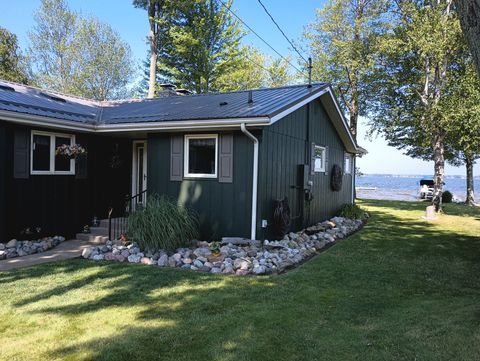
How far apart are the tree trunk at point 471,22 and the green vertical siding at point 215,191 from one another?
4507 mm

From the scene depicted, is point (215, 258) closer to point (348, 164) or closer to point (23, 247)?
point (23, 247)

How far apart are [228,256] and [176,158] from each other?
2593 mm

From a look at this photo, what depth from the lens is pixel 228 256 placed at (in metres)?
6.09

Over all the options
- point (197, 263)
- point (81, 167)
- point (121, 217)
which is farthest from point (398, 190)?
point (197, 263)

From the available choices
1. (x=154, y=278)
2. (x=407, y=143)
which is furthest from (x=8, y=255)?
(x=407, y=143)

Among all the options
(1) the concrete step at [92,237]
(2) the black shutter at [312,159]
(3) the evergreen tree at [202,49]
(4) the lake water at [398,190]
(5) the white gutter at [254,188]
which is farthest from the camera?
(4) the lake water at [398,190]

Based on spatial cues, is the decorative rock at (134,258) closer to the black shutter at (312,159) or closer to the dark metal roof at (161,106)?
the dark metal roof at (161,106)

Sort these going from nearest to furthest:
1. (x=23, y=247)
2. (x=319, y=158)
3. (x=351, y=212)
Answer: (x=23, y=247) < (x=319, y=158) < (x=351, y=212)

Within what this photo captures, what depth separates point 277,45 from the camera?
12.9 metres

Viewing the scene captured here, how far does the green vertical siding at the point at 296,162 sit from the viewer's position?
23.4ft

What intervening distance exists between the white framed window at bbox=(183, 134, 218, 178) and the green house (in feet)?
0.07

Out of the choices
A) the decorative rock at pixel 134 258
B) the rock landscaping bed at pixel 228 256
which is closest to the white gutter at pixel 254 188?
the rock landscaping bed at pixel 228 256

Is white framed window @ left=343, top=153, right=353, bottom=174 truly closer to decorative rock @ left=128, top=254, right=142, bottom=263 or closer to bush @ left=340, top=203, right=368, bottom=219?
bush @ left=340, top=203, right=368, bottom=219

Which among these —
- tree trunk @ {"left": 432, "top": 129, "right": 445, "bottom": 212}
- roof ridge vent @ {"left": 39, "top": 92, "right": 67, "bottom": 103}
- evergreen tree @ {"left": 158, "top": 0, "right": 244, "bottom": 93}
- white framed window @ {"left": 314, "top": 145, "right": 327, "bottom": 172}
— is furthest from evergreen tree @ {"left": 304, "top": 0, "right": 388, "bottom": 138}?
roof ridge vent @ {"left": 39, "top": 92, "right": 67, "bottom": 103}
